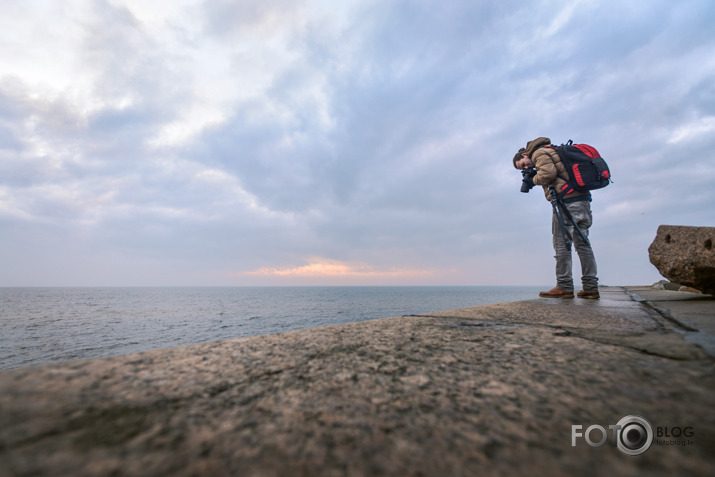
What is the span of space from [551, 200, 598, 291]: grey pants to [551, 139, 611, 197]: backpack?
315mm

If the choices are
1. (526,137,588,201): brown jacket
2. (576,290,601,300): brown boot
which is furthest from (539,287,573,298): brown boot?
(526,137,588,201): brown jacket

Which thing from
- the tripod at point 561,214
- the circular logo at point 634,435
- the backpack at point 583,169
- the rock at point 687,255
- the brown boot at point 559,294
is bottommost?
the circular logo at point 634,435

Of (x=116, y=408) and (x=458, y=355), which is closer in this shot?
(x=116, y=408)

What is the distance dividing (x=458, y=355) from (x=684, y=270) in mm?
4572

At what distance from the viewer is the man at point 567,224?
509cm

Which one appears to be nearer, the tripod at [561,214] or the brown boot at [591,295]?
the brown boot at [591,295]

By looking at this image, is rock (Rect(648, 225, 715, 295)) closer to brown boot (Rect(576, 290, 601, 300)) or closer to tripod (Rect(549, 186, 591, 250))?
brown boot (Rect(576, 290, 601, 300))

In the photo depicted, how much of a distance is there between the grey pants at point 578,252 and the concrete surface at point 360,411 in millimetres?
4183

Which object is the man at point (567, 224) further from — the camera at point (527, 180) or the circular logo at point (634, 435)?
the circular logo at point (634, 435)

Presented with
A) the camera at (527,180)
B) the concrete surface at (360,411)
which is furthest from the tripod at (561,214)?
the concrete surface at (360,411)

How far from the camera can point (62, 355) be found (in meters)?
15.7

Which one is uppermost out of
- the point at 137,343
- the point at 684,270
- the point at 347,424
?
the point at 684,270

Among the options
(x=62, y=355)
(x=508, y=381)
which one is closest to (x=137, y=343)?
(x=62, y=355)

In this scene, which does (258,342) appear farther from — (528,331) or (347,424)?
(528,331)
